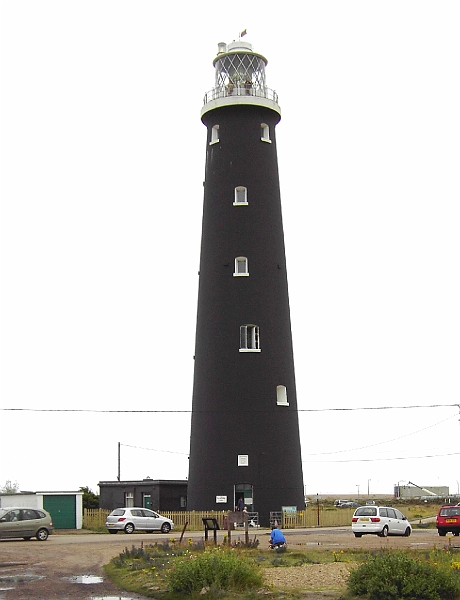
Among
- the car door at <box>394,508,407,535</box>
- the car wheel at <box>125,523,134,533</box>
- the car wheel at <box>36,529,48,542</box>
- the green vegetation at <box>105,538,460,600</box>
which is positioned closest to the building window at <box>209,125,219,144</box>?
the car wheel at <box>125,523,134,533</box>

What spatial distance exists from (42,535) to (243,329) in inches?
580

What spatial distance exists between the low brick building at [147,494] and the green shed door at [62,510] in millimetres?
5043

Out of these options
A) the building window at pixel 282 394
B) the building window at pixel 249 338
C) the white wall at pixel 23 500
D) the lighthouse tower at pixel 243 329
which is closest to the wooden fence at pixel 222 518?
the lighthouse tower at pixel 243 329

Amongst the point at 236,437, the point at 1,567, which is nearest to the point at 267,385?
the point at 236,437

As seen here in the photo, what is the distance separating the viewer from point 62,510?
50.1m

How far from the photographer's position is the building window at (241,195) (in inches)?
1871

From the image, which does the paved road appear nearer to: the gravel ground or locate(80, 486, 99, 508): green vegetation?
the gravel ground

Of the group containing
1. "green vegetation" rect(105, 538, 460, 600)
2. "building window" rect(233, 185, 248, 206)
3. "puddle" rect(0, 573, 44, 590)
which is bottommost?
"puddle" rect(0, 573, 44, 590)

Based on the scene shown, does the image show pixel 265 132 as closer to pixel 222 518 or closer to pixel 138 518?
pixel 222 518

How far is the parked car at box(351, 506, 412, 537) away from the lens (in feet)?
126

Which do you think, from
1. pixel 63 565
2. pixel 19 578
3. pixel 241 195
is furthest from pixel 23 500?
pixel 19 578

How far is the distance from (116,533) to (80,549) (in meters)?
13.3

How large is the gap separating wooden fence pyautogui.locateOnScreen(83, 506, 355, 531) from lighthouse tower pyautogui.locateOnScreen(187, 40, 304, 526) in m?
0.66

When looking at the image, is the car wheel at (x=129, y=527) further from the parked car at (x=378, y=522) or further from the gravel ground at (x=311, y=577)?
the gravel ground at (x=311, y=577)
